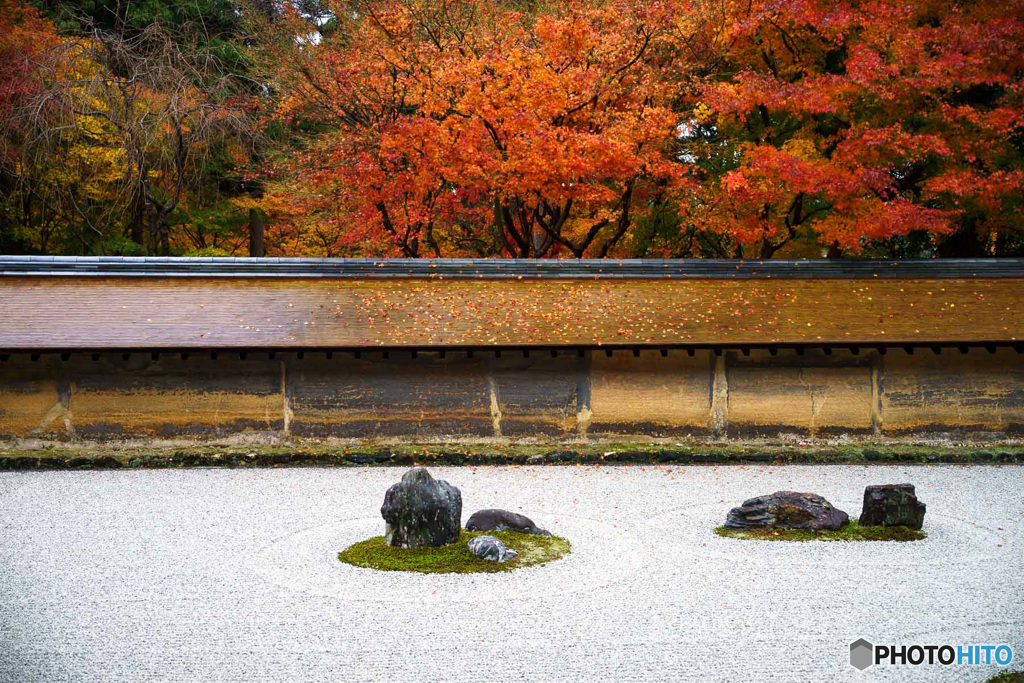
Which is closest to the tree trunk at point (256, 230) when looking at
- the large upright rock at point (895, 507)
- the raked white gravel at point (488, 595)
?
the raked white gravel at point (488, 595)

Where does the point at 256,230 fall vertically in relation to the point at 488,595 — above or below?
above

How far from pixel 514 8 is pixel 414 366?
908 cm

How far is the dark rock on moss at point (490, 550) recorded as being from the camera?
7555mm

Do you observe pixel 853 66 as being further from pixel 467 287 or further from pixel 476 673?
pixel 476 673

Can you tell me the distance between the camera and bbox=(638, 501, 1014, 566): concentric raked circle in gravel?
25.4 feet

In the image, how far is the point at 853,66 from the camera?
46.3 feet

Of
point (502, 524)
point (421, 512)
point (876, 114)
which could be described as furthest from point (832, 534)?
point (876, 114)

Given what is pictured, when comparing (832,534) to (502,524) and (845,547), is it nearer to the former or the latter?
(845,547)

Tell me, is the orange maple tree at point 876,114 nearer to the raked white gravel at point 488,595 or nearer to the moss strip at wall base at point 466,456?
the moss strip at wall base at point 466,456

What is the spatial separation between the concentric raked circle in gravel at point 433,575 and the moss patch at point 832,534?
0.98m

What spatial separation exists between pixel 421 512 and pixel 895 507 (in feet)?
13.8

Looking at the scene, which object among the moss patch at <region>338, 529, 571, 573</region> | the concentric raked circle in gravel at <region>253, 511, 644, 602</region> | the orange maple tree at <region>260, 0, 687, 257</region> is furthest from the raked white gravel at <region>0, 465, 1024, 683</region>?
the orange maple tree at <region>260, 0, 687, 257</region>

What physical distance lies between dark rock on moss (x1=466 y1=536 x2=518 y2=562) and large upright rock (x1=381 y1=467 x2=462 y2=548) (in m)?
0.32

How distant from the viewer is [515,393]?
1358 centimetres
